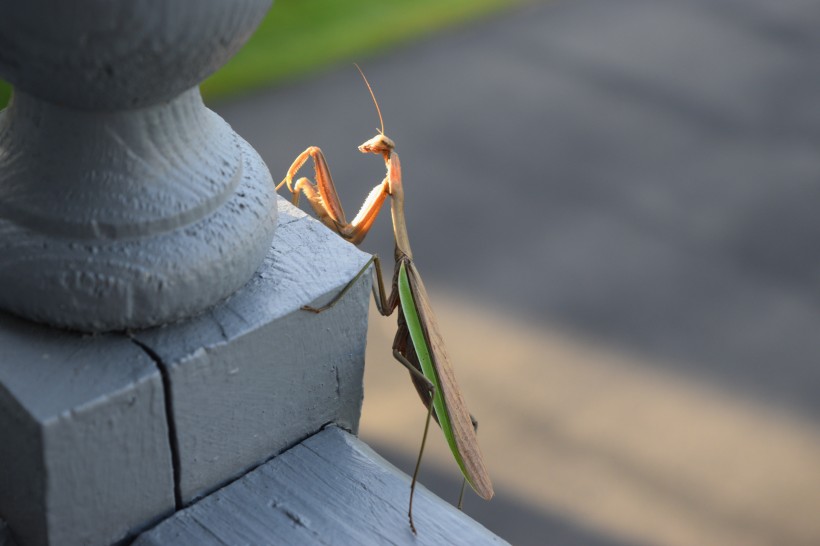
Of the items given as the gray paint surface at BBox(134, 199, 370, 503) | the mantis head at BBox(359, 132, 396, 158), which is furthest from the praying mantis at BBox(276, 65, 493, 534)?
the gray paint surface at BBox(134, 199, 370, 503)

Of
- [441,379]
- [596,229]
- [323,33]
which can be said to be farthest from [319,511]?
[323,33]

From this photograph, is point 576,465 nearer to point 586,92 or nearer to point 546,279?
point 546,279

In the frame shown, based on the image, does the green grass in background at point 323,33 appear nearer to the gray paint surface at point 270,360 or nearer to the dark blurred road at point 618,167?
the dark blurred road at point 618,167

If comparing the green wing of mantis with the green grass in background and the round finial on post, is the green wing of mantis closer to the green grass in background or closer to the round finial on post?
the round finial on post

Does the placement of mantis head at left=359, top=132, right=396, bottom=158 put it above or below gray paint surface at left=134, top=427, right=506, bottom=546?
above

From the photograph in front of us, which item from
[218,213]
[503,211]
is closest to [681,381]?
[503,211]

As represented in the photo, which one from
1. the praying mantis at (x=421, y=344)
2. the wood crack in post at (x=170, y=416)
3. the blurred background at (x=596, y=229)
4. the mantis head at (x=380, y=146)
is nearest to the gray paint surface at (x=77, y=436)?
the wood crack in post at (x=170, y=416)
